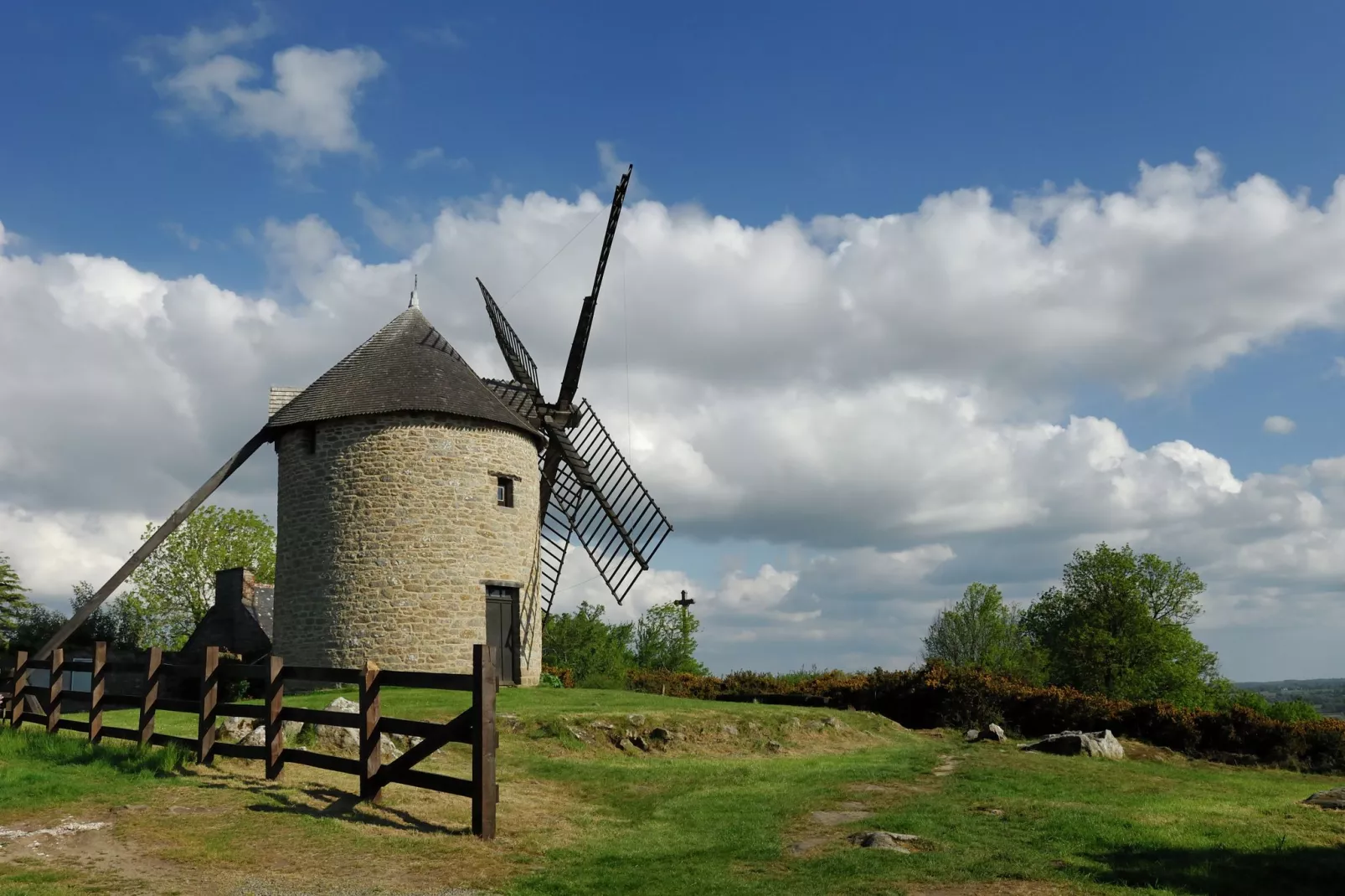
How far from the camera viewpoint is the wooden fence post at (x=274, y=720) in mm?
11508

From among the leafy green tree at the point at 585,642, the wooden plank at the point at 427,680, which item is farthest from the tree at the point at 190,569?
the wooden plank at the point at 427,680

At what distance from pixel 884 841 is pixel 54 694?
1246cm

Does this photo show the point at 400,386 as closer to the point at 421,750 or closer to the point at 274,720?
the point at 274,720

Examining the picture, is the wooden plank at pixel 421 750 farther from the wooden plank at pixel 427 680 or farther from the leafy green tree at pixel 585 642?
the leafy green tree at pixel 585 642

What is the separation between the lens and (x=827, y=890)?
7930 mm

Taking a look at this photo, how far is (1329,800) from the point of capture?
1225cm

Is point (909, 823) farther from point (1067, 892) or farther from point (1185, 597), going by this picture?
point (1185, 597)

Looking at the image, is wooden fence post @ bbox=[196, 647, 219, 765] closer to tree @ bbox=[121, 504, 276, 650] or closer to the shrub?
the shrub

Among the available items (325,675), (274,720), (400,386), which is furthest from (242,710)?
(400,386)

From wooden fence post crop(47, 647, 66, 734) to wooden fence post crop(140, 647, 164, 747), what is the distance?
2.62 metres

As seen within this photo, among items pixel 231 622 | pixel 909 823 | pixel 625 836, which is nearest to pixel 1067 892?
pixel 909 823

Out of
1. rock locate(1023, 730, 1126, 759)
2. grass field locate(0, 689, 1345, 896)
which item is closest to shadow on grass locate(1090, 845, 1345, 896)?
grass field locate(0, 689, 1345, 896)

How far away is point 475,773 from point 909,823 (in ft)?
15.8

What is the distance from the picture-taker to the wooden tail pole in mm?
22375
